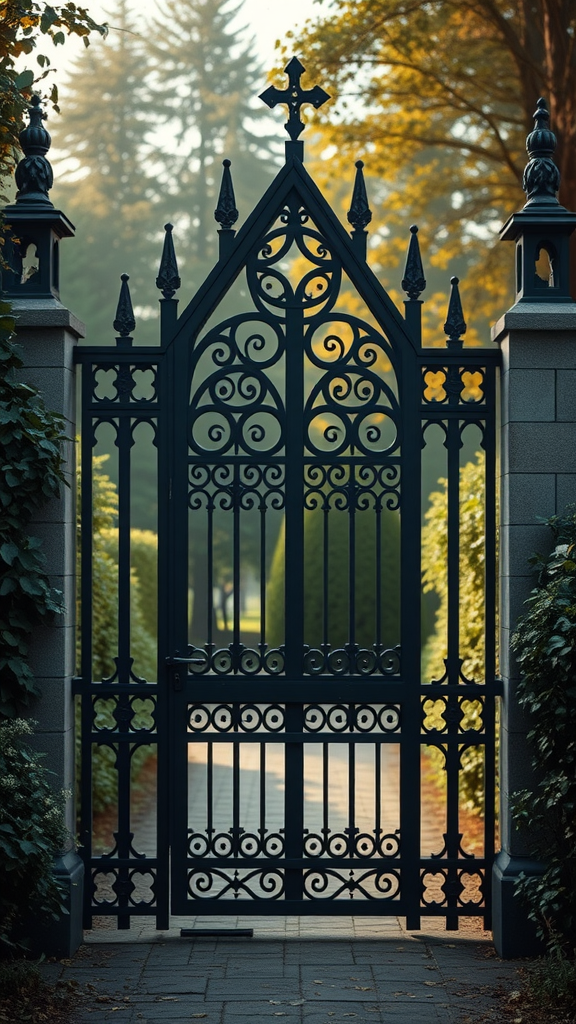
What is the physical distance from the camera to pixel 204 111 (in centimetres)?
3406

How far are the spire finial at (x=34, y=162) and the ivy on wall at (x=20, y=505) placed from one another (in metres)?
0.76

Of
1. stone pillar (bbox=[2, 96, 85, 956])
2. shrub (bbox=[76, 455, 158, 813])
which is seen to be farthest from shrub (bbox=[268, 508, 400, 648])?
stone pillar (bbox=[2, 96, 85, 956])

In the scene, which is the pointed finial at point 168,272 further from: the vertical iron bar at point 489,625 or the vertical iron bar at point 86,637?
the vertical iron bar at point 489,625

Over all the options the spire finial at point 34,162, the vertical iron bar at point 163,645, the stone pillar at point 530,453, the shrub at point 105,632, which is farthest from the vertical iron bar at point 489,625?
the shrub at point 105,632

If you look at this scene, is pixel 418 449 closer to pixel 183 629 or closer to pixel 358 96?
pixel 183 629

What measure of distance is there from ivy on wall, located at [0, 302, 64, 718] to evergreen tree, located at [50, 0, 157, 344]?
25571 millimetres

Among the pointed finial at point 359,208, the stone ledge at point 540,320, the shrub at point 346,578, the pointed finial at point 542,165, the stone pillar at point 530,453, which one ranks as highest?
the pointed finial at point 542,165

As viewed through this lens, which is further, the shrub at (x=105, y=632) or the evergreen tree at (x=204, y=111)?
the evergreen tree at (x=204, y=111)

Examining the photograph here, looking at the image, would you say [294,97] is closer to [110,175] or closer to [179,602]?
[179,602]

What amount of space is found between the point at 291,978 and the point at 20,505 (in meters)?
2.48

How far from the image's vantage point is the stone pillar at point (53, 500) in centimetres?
541

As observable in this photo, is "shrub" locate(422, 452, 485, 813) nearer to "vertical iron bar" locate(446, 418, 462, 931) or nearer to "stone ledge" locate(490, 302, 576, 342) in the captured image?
"vertical iron bar" locate(446, 418, 462, 931)

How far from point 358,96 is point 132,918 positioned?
9.40 metres

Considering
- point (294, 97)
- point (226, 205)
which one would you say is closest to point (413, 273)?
point (226, 205)
